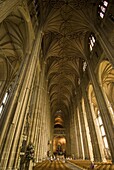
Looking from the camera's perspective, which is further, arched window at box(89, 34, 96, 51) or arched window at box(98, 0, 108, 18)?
arched window at box(89, 34, 96, 51)

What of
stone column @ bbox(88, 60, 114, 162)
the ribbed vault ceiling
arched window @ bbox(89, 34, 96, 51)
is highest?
the ribbed vault ceiling

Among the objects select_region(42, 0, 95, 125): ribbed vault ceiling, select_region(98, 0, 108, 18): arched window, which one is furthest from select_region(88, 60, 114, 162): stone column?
select_region(98, 0, 108, 18): arched window

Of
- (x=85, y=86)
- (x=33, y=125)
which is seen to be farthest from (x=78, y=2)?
(x=33, y=125)

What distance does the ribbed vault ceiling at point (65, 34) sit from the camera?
1383 cm

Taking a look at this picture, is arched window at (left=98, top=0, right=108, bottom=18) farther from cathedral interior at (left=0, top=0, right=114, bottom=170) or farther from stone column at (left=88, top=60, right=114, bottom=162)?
stone column at (left=88, top=60, right=114, bottom=162)

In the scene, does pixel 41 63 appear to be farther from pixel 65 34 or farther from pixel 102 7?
pixel 102 7

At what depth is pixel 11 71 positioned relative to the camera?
15.5 metres

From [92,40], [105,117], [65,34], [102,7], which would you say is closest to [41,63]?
[65,34]

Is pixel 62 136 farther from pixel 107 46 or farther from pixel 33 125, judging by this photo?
pixel 107 46

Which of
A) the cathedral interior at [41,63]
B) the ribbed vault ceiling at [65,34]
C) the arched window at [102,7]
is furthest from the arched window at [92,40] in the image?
the arched window at [102,7]

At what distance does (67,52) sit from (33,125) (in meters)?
12.6

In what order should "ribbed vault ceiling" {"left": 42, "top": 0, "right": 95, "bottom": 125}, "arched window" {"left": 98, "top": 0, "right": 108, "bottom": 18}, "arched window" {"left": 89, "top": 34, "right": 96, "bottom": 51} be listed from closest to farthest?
1. "arched window" {"left": 98, "top": 0, "right": 108, "bottom": 18}
2. "ribbed vault ceiling" {"left": 42, "top": 0, "right": 95, "bottom": 125}
3. "arched window" {"left": 89, "top": 34, "right": 96, "bottom": 51}

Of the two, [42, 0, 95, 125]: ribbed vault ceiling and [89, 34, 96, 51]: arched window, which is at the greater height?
[42, 0, 95, 125]: ribbed vault ceiling

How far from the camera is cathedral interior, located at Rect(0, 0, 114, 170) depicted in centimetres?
697
